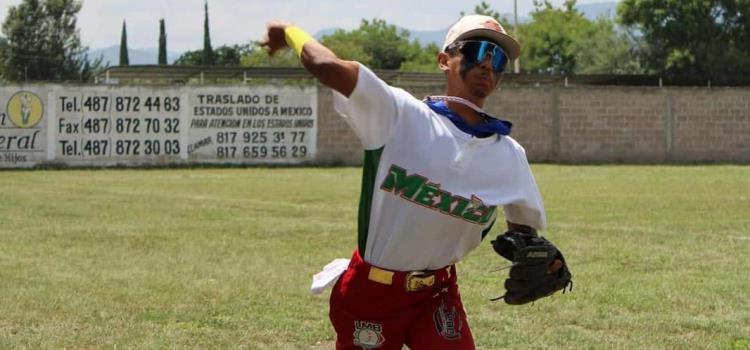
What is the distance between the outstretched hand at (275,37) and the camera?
4246mm

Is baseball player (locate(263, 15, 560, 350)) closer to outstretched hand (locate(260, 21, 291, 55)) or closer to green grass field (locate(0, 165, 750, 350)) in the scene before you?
outstretched hand (locate(260, 21, 291, 55))

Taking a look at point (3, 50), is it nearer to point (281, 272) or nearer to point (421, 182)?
point (281, 272)

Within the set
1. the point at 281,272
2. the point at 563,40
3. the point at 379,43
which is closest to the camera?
the point at 281,272

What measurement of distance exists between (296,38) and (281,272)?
743 cm

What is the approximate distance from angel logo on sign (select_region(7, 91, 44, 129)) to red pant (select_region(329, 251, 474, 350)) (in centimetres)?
3117

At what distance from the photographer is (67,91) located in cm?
3425

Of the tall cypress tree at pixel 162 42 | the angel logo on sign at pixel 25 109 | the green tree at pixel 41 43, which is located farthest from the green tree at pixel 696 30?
the tall cypress tree at pixel 162 42

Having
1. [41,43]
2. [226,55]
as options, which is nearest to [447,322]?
[41,43]

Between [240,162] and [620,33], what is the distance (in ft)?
149

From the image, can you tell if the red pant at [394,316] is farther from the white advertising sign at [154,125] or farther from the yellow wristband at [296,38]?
the white advertising sign at [154,125]

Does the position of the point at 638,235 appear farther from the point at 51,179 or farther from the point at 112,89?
the point at 112,89

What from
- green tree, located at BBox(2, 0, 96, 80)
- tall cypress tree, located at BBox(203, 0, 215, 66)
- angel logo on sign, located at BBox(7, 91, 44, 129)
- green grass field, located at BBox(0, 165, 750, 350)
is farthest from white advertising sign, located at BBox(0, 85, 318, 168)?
tall cypress tree, located at BBox(203, 0, 215, 66)

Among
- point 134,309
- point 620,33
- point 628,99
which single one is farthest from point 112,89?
point 620,33

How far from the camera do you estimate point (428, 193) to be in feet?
13.9
